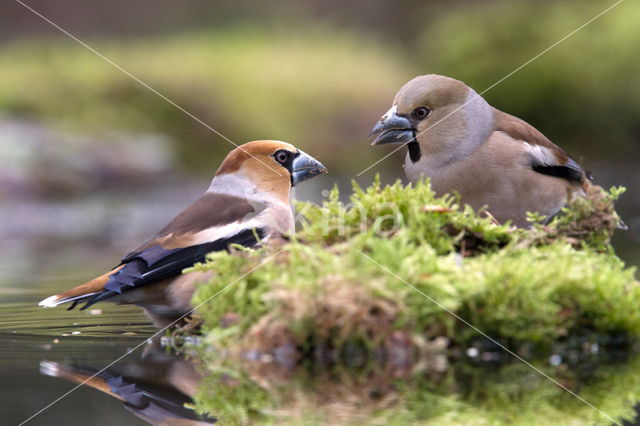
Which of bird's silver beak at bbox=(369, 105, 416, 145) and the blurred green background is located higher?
the blurred green background

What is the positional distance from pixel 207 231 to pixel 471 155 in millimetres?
1892

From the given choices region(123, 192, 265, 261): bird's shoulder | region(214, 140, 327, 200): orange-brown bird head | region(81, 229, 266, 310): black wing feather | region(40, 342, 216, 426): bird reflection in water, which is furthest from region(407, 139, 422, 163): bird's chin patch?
region(40, 342, 216, 426): bird reflection in water

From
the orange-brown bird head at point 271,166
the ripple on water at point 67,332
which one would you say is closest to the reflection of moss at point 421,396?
the ripple on water at point 67,332

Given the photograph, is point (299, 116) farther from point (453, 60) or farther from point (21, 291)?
point (21, 291)

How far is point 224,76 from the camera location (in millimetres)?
20141

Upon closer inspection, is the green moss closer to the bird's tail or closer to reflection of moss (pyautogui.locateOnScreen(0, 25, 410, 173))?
the bird's tail

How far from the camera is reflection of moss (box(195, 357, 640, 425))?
2.97m

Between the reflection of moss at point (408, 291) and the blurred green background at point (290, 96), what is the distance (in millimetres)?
11933

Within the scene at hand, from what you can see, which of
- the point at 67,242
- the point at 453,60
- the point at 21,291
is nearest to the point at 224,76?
the point at 453,60

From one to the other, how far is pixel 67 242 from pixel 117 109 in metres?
7.24

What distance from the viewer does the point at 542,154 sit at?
6.61m

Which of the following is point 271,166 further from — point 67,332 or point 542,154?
point 67,332

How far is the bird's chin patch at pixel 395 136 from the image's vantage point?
6383 millimetres

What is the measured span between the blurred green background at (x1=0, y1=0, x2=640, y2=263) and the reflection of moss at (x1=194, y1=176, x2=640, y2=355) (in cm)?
1193
